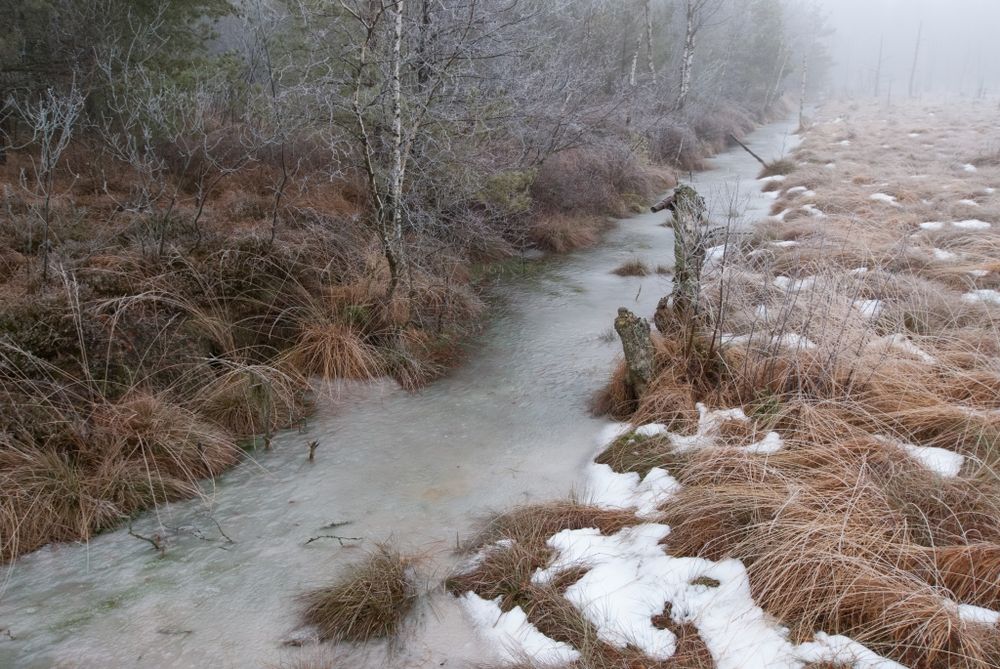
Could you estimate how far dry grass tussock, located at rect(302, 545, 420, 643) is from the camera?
2.99m

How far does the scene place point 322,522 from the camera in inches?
151

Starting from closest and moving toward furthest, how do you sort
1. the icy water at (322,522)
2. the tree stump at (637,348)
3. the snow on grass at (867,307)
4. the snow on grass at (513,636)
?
the snow on grass at (513,636), the icy water at (322,522), the tree stump at (637,348), the snow on grass at (867,307)

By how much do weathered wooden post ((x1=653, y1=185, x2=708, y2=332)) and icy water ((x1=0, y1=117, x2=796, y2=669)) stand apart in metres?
0.72

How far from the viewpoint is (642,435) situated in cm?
452

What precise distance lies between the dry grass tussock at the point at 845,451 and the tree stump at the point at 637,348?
13 cm

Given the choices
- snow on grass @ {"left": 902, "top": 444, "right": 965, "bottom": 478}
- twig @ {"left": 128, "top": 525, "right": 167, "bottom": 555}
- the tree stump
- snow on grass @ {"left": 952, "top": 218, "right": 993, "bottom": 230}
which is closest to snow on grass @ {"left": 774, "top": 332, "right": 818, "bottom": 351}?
the tree stump

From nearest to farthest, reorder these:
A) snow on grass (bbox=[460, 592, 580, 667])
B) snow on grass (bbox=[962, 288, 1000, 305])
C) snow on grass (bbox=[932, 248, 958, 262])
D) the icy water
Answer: snow on grass (bbox=[460, 592, 580, 667]) < the icy water < snow on grass (bbox=[962, 288, 1000, 305]) < snow on grass (bbox=[932, 248, 958, 262])

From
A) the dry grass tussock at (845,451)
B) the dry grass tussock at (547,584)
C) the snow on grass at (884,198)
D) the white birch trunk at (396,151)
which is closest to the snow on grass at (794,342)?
the dry grass tussock at (845,451)

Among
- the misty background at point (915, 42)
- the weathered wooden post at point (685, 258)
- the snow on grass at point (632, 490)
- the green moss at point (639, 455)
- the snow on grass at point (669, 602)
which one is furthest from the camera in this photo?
the misty background at point (915, 42)

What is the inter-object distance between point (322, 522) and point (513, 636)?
57.6 inches

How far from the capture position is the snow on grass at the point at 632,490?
3752 millimetres

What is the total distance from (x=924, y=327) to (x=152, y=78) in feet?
27.8

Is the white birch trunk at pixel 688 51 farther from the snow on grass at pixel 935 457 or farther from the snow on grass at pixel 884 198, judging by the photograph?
the snow on grass at pixel 935 457

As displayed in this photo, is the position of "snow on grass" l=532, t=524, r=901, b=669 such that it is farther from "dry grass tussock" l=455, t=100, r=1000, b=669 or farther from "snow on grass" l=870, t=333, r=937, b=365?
"snow on grass" l=870, t=333, r=937, b=365
